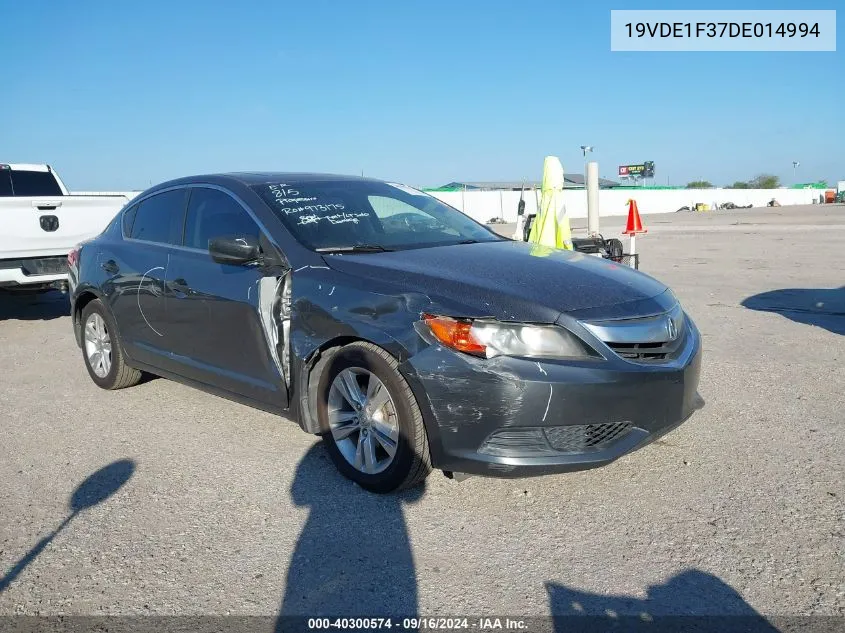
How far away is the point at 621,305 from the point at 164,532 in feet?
7.67

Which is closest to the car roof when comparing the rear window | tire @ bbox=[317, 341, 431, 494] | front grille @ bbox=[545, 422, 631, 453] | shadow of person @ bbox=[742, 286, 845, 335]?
tire @ bbox=[317, 341, 431, 494]

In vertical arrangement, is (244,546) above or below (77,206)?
below

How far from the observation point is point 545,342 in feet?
10.8

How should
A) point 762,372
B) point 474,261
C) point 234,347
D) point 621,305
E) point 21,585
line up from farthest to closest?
1. point 762,372
2. point 234,347
3. point 474,261
4. point 621,305
5. point 21,585

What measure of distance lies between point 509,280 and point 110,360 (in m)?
3.51

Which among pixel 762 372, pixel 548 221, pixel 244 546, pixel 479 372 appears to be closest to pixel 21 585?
pixel 244 546

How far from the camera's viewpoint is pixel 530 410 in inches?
127

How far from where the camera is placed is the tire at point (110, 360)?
555 cm

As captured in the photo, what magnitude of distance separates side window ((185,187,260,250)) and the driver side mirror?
13 cm

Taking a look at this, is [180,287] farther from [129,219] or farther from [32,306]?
[32,306]

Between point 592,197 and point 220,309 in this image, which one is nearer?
point 220,309

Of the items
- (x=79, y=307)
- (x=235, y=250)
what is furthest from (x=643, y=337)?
(x=79, y=307)

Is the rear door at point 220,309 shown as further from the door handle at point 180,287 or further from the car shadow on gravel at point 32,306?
the car shadow on gravel at point 32,306

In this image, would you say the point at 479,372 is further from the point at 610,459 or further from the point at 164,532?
the point at 164,532
